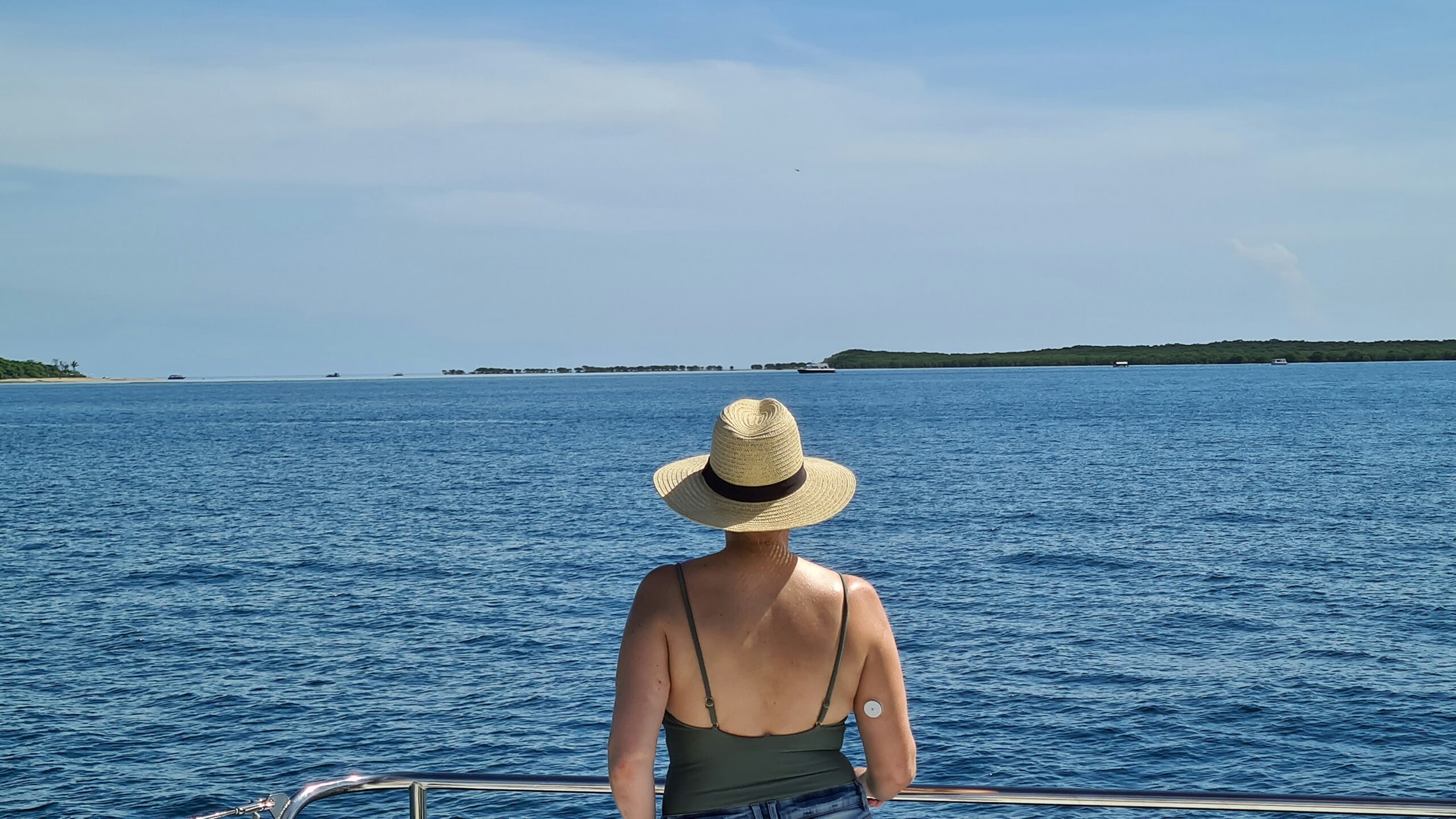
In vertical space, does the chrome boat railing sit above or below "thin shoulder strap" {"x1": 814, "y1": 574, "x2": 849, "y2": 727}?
below

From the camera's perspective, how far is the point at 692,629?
261cm

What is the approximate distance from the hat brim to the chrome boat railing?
0.72 m

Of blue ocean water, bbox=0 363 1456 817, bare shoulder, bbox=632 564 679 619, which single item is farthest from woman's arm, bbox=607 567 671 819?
blue ocean water, bbox=0 363 1456 817

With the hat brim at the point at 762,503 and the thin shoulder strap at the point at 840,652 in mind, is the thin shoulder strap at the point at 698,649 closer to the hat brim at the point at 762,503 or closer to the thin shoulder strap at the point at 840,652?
the thin shoulder strap at the point at 840,652

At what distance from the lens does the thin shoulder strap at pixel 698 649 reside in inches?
103

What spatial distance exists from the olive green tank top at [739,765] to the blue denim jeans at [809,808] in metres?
0.01

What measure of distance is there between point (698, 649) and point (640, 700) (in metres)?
0.18

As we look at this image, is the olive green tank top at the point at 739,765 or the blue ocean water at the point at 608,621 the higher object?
the olive green tank top at the point at 739,765

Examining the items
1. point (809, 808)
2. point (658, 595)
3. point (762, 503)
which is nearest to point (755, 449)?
point (762, 503)

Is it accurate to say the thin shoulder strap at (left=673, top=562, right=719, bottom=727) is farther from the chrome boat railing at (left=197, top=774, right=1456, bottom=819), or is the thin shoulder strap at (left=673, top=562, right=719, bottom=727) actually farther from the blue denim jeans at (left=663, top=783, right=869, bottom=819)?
the chrome boat railing at (left=197, top=774, right=1456, bottom=819)

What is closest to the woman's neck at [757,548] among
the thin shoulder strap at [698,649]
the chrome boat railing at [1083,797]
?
the thin shoulder strap at [698,649]

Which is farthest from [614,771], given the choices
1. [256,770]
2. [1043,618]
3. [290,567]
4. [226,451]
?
[226,451]

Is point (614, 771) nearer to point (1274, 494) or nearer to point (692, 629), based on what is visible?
point (692, 629)

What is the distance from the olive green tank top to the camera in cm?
268
